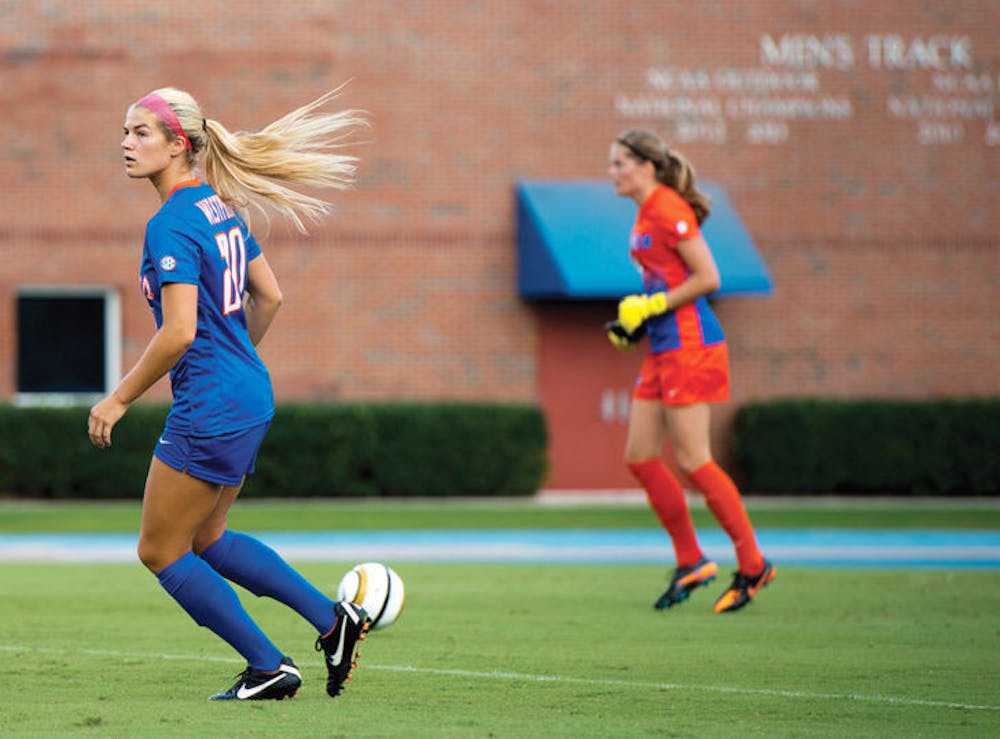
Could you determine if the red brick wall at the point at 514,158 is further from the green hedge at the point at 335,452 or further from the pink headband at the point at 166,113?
the pink headband at the point at 166,113

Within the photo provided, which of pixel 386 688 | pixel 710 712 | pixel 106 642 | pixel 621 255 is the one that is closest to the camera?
pixel 710 712

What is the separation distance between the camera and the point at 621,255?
72.5 feet

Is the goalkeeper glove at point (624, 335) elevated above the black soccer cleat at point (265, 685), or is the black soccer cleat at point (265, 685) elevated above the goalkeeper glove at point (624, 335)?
the goalkeeper glove at point (624, 335)

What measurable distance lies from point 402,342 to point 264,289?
52.9ft

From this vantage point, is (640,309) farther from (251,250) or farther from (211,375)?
(211,375)

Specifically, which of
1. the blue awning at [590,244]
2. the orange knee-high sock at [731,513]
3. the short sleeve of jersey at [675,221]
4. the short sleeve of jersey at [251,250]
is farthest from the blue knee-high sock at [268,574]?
the blue awning at [590,244]

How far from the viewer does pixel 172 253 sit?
20.7 ft

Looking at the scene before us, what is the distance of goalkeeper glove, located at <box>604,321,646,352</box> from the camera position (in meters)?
10.1

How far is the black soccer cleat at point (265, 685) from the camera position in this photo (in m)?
6.66

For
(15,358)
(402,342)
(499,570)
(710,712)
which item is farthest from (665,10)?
(710,712)

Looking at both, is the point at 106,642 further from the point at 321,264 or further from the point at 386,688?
the point at 321,264

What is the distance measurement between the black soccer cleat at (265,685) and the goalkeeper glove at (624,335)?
3836 mm

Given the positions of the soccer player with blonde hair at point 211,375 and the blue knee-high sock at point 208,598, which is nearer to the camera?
the soccer player with blonde hair at point 211,375

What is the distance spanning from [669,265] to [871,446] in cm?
1342
